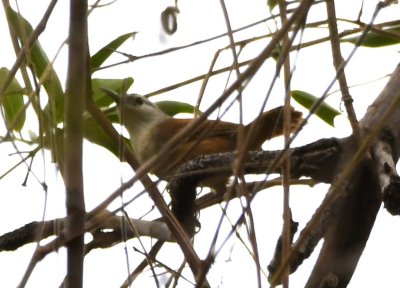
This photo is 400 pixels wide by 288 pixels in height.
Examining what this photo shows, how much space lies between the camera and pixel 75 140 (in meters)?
1.23

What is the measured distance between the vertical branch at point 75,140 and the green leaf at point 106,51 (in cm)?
130

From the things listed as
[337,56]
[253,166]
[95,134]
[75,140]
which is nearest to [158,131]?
[95,134]

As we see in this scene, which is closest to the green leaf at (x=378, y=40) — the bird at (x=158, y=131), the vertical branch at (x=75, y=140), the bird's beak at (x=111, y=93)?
the bird's beak at (x=111, y=93)

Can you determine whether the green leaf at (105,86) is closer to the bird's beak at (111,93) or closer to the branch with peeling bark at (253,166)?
the bird's beak at (111,93)

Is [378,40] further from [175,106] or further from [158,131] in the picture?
[158,131]

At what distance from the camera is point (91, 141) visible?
104 inches

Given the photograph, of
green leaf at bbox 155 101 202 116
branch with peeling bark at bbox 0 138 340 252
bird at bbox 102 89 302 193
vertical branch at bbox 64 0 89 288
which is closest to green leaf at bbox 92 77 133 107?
green leaf at bbox 155 101 202 116

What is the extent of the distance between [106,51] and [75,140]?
1423mm

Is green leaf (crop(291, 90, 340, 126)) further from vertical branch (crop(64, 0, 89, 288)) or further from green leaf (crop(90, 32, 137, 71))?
vertical branch (crop(64, 0, 89, 288))

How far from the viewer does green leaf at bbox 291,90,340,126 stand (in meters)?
2.77

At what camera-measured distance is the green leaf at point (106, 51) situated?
2.58 metres

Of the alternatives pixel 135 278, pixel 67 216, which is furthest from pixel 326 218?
pixel 67 216

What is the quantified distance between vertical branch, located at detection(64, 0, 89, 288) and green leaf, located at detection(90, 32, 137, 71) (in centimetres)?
130

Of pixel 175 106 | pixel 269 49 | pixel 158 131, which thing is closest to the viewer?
pixel 269 49
